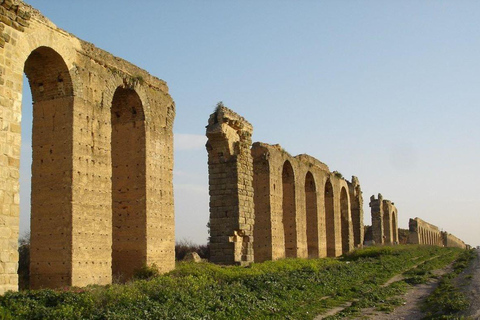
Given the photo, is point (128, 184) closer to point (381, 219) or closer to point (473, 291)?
point (473, 291)

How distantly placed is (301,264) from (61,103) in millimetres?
10145

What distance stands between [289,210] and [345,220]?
33.7ft

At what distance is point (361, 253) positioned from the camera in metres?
26.2

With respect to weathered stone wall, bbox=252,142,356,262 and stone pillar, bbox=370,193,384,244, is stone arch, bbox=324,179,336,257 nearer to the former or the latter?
weathered stone wall, bbox=252,142,356,262

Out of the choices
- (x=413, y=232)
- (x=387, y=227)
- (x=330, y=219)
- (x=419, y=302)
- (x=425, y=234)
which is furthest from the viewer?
(x=425, y=234)

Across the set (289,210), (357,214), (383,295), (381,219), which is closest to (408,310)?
(383,295)

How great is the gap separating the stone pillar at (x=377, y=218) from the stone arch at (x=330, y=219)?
41.6 ft

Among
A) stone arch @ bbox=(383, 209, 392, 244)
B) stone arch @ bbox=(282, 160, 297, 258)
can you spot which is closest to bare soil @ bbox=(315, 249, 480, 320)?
stone arch @ bbox=(282, 160, 297, 258)

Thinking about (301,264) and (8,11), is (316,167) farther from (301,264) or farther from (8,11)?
(8,11)

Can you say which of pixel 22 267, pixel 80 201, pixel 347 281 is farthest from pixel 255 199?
pixel 80 201

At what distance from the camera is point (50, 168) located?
12133 millimetres

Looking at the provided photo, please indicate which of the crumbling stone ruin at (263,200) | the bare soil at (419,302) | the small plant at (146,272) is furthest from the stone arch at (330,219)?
the small plant at (146,272)

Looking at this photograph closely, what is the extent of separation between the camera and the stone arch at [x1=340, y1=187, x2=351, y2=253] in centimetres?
3244

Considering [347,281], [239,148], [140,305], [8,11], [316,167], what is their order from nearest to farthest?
1. [140,305]
2. [8,11]
3. [347,281]
4. [239,148]
5. [316,167]
